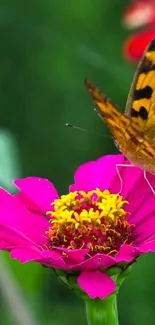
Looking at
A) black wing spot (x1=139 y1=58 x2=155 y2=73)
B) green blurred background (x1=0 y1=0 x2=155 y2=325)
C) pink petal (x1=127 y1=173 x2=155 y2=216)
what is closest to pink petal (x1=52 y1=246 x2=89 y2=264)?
pink petal (x1=127 y1=173 x2=155 y2=216)

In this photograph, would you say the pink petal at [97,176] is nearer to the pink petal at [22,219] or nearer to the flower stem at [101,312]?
the pink petal at [22,219]

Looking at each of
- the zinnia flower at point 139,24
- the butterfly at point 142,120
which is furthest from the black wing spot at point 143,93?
the zinnia flower at point 139,24

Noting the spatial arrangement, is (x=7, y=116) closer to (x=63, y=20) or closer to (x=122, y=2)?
(x=63, y=20)

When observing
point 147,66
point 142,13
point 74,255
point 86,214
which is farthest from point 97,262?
point 142,13

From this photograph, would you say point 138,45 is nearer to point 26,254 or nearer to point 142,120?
point 142,120

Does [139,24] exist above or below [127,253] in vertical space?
above

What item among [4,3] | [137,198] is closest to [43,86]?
[4,3]
